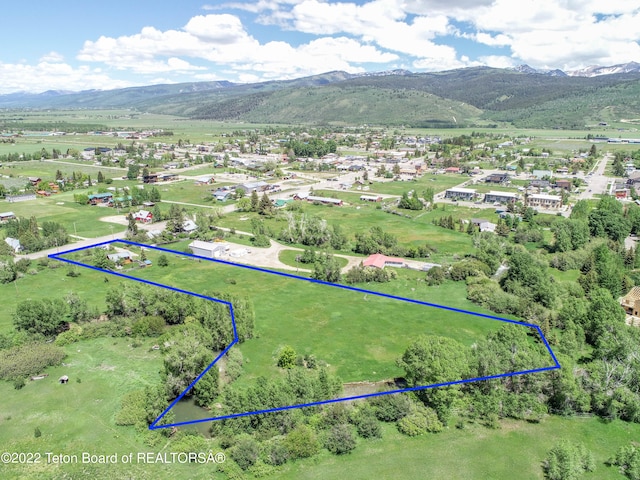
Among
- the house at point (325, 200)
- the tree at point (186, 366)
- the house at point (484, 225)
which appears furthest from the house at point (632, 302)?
the house at point (325, 200)

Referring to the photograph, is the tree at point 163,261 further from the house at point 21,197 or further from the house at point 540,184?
the house at point 540,184

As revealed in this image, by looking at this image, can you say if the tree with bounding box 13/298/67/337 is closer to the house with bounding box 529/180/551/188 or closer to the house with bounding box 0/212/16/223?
the house with bounding box 0/212/16/223

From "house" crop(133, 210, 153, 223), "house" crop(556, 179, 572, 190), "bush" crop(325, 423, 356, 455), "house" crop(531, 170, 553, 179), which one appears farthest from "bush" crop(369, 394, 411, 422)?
"house" crop(531, 170, 553, 179)

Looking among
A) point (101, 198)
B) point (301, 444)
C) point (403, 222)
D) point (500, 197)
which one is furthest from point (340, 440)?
point (101, 198)

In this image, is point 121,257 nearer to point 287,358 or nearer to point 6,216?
point 287,358

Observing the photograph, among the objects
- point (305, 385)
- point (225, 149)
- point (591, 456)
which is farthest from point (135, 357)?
point (225, 149)
